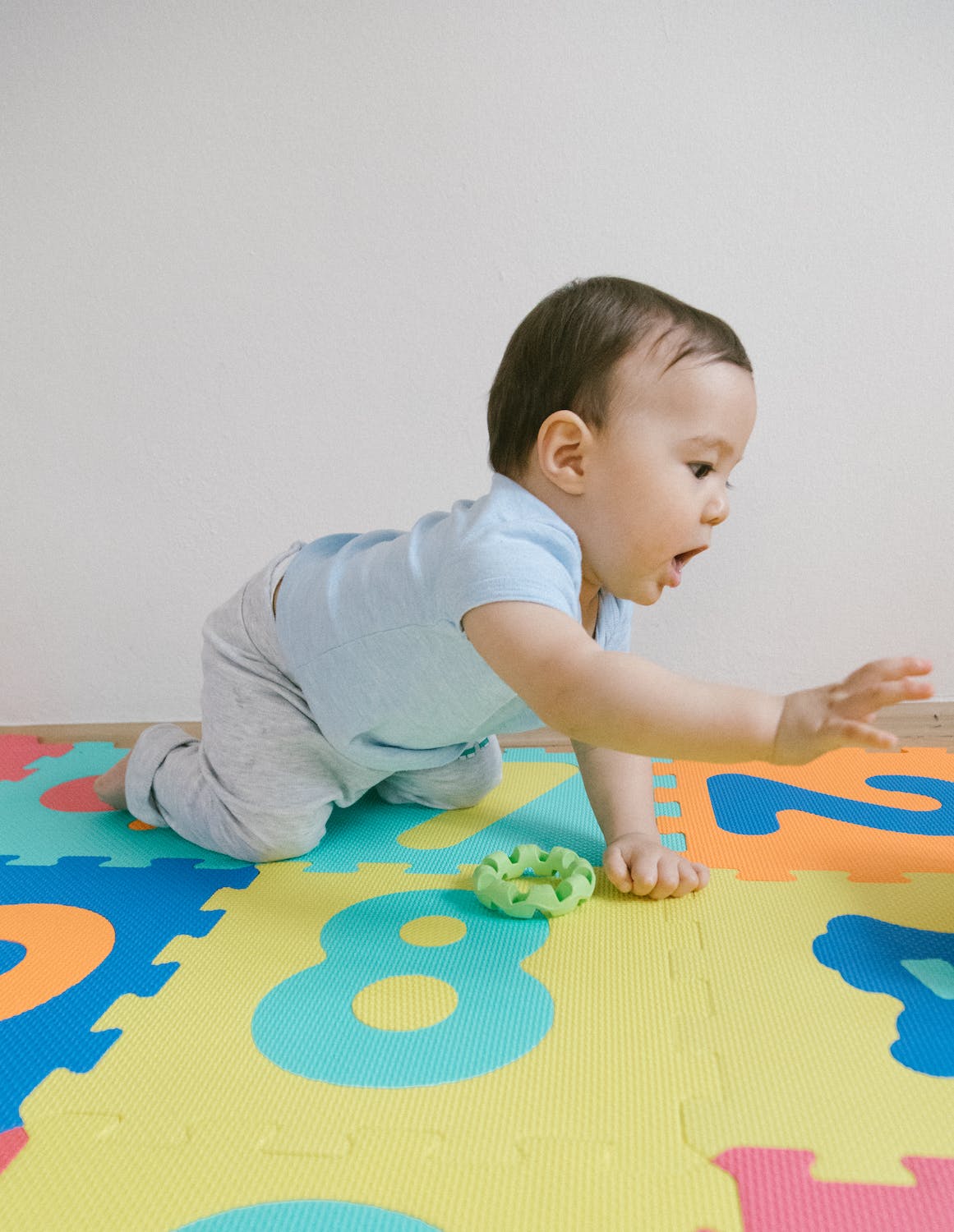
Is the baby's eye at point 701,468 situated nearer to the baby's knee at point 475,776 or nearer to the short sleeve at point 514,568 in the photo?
the short sleeve at point 514,568

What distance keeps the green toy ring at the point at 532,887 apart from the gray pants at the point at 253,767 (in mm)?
183

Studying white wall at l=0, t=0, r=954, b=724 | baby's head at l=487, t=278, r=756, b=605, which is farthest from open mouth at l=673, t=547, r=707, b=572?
white wall at l=0, t=0, r=954, b=724

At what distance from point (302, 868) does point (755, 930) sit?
42 cm

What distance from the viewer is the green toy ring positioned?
2.46 ft

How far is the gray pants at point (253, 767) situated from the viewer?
2.99 ft

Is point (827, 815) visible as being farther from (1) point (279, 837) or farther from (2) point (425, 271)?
(2) point (425, 271)

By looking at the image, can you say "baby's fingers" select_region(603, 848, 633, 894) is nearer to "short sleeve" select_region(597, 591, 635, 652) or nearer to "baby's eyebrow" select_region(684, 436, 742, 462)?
"short sleeve" select_region(597, 591, 635, 652)

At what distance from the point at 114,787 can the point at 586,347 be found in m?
0.71

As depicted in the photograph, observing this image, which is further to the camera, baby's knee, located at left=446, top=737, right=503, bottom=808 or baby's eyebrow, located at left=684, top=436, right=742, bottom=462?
baby's knee, located at left=446, top=737, right=503, bottom=808

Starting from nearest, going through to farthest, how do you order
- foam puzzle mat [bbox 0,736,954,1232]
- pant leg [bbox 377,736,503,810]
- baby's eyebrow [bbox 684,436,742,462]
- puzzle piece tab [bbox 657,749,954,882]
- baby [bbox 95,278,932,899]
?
foam puzzle mat [bbox 0,736,954,1232]
baby [bbox 95,278,932,899]
baby's eyebrow [bbox 684,436,742,462]
puzzle piece tab [bbox 657,749,954,882]
pant leg [bbox 377,736,503,810]

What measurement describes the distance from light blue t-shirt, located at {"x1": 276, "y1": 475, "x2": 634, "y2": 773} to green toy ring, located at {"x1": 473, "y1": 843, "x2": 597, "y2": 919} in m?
0.13

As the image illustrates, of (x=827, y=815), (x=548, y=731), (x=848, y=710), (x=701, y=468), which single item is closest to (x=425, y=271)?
(x=548, y=731)

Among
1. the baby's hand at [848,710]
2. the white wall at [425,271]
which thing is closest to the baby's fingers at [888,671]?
the baby's hand at [848,710]

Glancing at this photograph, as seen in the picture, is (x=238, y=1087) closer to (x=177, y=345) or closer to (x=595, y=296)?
(x=595, y=296)
